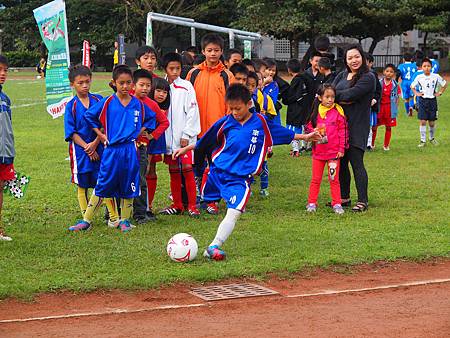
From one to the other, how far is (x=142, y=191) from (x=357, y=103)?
2.86 m

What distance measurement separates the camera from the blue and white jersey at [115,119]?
9055 millimetres

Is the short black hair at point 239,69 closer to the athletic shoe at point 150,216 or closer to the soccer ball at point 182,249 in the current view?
the athletic shoe at point 150,216

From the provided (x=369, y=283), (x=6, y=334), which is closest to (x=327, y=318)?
(x=369, y=283)

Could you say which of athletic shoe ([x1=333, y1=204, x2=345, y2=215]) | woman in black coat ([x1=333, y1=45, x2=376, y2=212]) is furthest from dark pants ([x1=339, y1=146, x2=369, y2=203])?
athletic shoe ([x1=333, y1=204, x2=345, y2=215])

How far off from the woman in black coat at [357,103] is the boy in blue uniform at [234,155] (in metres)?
2.42

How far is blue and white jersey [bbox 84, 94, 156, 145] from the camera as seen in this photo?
29.7 feet

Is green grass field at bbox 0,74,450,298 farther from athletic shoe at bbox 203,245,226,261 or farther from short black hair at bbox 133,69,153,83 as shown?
short black hair at bbox 133,69,153,83

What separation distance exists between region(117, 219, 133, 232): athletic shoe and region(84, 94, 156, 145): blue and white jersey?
0.90 m

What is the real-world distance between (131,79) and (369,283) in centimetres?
340

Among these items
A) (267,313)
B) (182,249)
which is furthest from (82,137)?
(267,313)

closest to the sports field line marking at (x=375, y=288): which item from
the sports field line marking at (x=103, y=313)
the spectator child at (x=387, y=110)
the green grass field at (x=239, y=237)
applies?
the green grass field at (x=239, y=237)

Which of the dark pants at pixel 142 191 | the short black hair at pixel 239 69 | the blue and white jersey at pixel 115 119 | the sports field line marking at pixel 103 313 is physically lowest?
the sports field line marking at pixel 103 313

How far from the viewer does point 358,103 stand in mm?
10516

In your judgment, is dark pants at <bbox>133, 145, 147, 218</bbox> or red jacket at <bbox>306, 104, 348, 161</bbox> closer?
dark pants at <bbox>133, 145, 147, 218</bbox>
